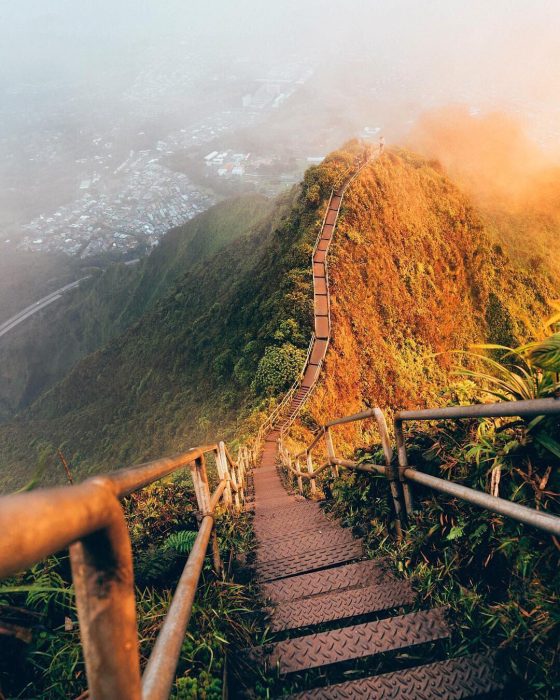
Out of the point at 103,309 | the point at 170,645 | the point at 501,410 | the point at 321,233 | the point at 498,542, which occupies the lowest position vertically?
the point at 498,542

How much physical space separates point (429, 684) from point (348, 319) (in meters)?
19.8

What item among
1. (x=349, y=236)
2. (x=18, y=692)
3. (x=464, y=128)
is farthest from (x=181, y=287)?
(x=18, y=692)

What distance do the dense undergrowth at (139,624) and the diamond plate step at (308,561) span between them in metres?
0.31

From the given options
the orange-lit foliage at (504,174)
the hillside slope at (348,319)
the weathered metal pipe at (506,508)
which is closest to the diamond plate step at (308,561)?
the weathered metal pipe at (506,508)

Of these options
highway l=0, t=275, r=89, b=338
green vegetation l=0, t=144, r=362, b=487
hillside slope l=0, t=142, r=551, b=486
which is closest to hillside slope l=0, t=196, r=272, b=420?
highway l=0, t=275, r=89, b=338

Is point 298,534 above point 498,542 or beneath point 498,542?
beneath

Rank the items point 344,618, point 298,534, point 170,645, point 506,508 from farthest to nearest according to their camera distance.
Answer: point 298,534 → point 344,618 → point 506,508 → point 170,645

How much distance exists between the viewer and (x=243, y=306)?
85.8 feet

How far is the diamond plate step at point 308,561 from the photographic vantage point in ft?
10.7

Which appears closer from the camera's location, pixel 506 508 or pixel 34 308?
pixel 506 508

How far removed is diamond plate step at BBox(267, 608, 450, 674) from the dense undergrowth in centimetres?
27

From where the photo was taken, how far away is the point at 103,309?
276 ft

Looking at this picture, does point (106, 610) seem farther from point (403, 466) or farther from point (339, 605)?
point (403, 466)

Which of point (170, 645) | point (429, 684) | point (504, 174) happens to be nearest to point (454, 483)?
point (429, 684)
